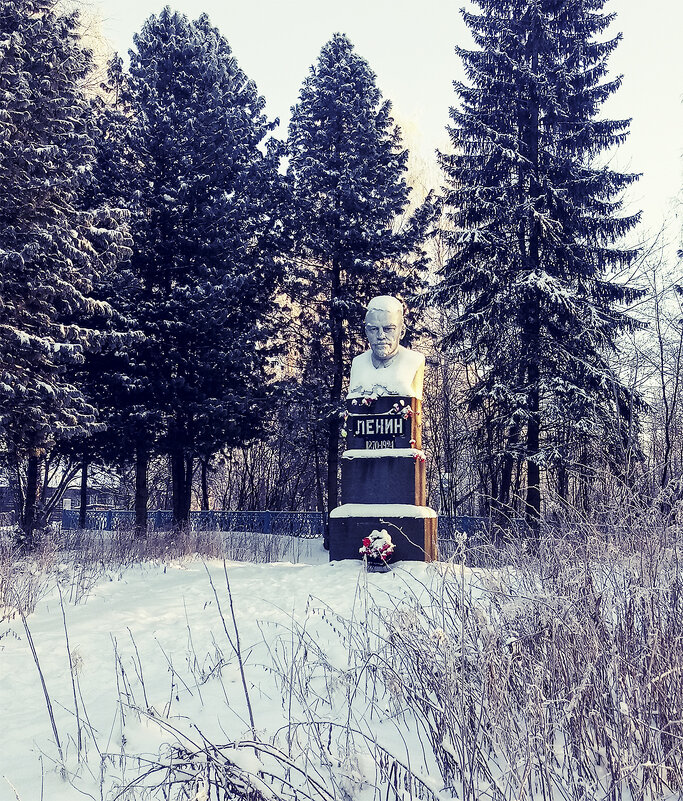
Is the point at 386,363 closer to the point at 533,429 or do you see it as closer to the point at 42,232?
the point at 533,429

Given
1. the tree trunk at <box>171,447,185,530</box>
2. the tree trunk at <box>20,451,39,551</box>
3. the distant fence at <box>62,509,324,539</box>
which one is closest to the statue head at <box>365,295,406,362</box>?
the tree trunk at <box>20,451,39,551</box>

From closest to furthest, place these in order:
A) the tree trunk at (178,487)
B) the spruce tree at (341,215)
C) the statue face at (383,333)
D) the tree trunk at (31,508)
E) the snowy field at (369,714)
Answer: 1. the snowy field at (369,714)
2. the statue face at (383,333)
3. the tree trunk at (31,508)
4. the tree trunk at (178,487)
5. the spruce tree at (341,215)

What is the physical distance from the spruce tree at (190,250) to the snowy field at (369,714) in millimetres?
11899

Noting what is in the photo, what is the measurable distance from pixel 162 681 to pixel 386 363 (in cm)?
750

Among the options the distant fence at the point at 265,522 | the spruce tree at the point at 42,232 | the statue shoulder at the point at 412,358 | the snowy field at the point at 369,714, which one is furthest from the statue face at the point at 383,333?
the distant fence at the point at 265,522

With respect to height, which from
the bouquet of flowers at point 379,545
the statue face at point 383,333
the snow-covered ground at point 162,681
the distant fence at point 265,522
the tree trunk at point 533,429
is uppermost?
the statue face at point 383,333

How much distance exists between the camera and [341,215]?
19.8 meters

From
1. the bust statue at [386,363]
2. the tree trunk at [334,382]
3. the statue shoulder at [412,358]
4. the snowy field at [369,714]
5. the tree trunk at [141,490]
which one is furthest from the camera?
the tree trunk at [334,382]

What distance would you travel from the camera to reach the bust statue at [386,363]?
445 inches

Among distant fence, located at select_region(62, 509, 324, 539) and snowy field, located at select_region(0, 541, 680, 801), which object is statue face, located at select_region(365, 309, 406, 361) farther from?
distant fence, located at select_region(62, 509, 324, 539)

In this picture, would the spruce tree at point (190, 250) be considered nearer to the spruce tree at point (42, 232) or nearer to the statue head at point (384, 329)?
the spruce tree at point (42, 232)

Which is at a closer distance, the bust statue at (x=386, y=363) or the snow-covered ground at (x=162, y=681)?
the snow-covered ground at (x=162, y=681)

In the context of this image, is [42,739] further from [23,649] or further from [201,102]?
[201,102]

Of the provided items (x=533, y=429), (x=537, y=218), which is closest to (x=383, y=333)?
(x=533, y=429)
